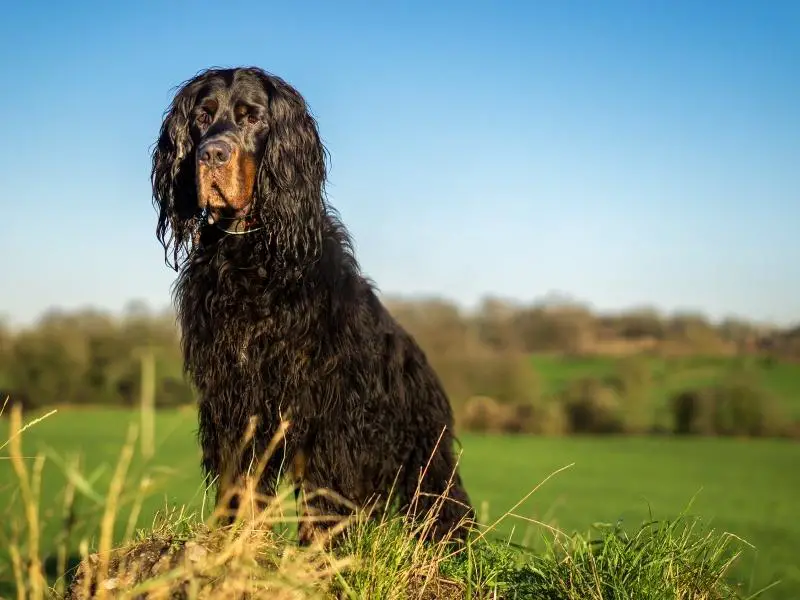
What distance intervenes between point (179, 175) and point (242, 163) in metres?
0.51

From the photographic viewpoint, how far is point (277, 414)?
4395 mm

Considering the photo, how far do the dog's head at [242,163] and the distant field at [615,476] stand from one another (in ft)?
26.4

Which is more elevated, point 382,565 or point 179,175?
point 179,175

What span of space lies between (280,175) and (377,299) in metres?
1.02

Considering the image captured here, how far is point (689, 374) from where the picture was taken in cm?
3775

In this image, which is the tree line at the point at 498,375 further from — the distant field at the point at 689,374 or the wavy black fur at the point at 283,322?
the wavy black fur at the point at 283,322

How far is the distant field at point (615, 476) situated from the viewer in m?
16.5

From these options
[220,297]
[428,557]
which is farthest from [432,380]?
[428,557]

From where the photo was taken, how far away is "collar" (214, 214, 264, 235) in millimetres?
4535

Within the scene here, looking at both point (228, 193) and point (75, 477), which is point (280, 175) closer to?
point (228, 193)

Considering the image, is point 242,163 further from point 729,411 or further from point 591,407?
point 729,411

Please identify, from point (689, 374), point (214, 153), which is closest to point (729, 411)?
point (689, 374)

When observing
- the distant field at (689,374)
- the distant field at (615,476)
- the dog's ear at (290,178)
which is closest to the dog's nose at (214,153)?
the dog's ear at (290,178)

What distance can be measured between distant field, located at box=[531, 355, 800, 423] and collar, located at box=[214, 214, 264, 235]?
1281 inches
